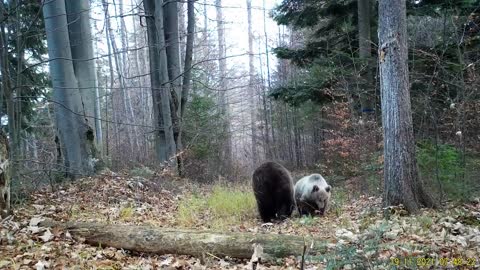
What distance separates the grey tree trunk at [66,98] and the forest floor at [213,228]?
42.2 inches

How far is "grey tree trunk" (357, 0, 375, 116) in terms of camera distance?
14.4 meters

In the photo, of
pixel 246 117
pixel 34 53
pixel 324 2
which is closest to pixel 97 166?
pixel 34 53

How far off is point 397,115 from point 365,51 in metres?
7.62

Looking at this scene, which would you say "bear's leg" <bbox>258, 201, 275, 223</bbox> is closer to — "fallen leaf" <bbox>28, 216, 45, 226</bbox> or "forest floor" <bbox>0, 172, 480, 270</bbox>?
"forest floor" <bbox>0, 172, 480, 270</bbox>

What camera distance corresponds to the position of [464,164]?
9430mm

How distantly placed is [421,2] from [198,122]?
10.6 meters

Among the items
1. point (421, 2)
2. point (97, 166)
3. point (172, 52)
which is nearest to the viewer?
point (97, 166)

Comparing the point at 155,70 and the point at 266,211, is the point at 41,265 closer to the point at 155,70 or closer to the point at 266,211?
the point at 266,211

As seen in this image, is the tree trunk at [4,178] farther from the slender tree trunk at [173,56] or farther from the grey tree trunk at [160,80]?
the slender tree trunk at [173,56]

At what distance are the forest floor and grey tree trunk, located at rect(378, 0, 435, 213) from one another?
0.45 meters

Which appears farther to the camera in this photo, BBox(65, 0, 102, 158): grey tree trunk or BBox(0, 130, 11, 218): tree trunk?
BBox(65, 0, 102, 158): grey tree trunk

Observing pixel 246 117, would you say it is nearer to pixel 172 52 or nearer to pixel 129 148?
pixel 129 148

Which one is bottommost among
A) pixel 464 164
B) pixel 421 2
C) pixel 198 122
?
pixel 464 164

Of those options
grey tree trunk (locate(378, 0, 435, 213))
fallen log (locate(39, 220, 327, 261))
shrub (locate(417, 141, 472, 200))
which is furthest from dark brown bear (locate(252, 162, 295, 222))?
fallen log (locate(39, 220, 327, 261))
